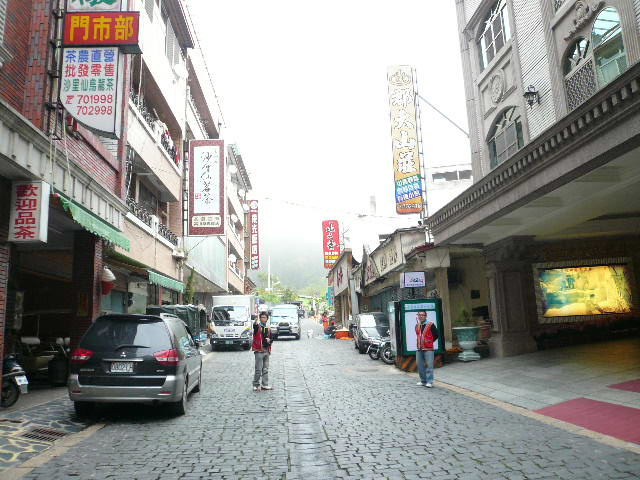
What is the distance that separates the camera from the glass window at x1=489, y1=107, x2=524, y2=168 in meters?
14.7

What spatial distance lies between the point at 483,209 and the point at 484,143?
5338 millimetres

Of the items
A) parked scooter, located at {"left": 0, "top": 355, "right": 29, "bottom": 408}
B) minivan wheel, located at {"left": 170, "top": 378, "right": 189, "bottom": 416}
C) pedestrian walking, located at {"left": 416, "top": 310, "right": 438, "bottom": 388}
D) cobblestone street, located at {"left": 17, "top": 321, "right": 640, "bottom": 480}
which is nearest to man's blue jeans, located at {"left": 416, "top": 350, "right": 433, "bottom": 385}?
pedestrian walking, located at {"left": 416, "top": 310, "right": 438, "bottom": 388}

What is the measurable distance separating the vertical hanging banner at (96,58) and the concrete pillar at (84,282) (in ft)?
11.9

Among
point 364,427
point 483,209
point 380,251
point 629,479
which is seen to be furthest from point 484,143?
point 629,479

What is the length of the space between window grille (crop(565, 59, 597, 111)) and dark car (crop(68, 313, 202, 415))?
389 inches

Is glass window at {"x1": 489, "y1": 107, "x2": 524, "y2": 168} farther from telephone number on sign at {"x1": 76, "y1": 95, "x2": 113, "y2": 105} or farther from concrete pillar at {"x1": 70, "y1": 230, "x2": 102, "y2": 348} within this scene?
concrete pillar at {"x1": 70, "y1": 230, "x2": 102, "y2": 348}

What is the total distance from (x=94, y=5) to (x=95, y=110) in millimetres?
2192

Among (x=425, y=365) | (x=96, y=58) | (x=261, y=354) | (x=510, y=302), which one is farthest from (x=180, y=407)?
(x=510, y=302)

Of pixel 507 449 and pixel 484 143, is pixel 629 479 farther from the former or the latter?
pixel 484 143

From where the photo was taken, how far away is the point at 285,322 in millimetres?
33094

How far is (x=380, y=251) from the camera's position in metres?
23.7

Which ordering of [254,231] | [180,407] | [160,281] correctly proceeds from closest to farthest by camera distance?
[180,407]
[160,281]
[254,231]

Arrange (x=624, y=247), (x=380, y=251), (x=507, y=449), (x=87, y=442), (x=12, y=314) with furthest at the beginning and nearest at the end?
1. (x=380, y=251)
2. (x=624, y=247)
3. (x=12, y=314)
4. (x=87, y=442)
5. (x=507, y=449)

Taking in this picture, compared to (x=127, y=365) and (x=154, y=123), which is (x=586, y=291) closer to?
(x=127, y=365)
